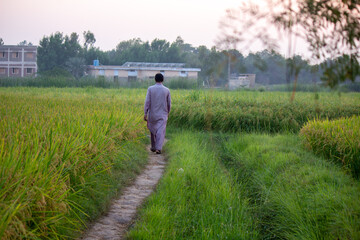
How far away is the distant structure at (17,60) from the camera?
132 feet

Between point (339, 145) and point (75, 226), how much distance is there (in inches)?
184

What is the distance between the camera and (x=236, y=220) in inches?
170

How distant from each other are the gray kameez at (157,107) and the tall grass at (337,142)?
2.99 metres

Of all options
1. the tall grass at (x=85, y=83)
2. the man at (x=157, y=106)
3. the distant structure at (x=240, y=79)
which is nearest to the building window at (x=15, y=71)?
the tall grass at (x=85, y=83)

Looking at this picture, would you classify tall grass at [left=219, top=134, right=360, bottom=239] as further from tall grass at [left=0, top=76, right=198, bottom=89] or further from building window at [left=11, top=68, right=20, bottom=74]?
building window at [left=11, top=68, right=20, bottom=74]

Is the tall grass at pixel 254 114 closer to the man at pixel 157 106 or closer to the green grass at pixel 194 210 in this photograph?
the man at pixel 157 106

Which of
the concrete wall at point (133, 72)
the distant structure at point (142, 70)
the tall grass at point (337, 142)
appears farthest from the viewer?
the concrete wall at point (133, 72)

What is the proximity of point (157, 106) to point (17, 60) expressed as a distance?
1473 inches

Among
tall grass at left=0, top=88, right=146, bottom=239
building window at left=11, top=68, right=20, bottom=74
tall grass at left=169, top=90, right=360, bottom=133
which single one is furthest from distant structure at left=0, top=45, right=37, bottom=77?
tall grass at left=0, top=88, right=146, bottom=239

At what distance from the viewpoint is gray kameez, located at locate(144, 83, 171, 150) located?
7.79 meters

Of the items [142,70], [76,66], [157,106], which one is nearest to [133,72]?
[142,70]

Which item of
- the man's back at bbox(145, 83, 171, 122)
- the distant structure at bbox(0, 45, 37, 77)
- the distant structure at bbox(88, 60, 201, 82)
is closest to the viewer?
the man's back at bbox(145, 83, 171, 122)

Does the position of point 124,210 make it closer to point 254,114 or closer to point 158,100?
point 158,100

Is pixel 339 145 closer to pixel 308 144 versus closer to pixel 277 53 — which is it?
pixel 308 144
